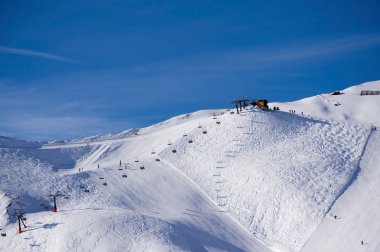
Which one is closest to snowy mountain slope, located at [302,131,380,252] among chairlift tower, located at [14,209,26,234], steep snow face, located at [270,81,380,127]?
steep snow face, located at [270,81,380,127]

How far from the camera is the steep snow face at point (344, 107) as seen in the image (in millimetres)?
101812

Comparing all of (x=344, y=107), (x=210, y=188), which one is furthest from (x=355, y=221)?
(x=344, y=107)

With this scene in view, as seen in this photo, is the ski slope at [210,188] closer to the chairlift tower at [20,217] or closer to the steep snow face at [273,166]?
the steep snow face at [273,166]

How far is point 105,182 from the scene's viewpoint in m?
77.6

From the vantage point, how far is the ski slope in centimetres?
6297

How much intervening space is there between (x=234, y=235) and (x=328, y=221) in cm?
1124

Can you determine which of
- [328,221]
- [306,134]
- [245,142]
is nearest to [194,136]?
[245,142]

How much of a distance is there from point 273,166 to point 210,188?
9.63 m

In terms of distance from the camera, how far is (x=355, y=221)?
66000mm

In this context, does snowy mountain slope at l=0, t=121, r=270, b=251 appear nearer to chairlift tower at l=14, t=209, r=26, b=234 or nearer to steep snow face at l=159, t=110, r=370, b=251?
chairlift tower at l=14, t=209, r=26, b=234

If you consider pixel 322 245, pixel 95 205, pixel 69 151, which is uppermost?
pixel 69 151

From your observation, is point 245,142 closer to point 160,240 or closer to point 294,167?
point 294,167

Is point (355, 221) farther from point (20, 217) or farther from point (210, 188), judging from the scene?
point (20, 217)

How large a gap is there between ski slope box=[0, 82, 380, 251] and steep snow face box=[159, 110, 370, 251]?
144 millimetres
